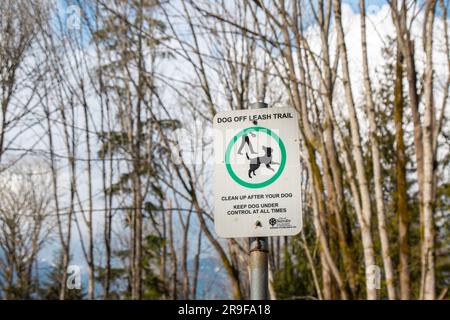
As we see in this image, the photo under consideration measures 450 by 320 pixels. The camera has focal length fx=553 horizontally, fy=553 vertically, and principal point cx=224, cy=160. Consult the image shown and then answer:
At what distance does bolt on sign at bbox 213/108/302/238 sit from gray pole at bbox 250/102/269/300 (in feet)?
0.11

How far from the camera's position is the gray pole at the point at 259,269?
57.2 inches

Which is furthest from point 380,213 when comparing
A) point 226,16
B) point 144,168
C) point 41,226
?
point 41,226

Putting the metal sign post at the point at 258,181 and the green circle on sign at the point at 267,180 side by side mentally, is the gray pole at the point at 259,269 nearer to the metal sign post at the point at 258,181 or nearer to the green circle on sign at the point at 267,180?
the metal sign post at the point at 258,181

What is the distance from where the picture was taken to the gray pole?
145cm

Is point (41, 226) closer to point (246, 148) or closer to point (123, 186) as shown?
point (123, 186)

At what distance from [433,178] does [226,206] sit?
336cm

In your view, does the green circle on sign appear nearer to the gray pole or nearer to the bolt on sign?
the bolt on sign

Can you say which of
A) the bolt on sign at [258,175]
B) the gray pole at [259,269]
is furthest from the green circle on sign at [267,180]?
the gray pole at [259,269]

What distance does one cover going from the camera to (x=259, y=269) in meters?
1.48

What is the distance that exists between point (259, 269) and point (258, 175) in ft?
0.82

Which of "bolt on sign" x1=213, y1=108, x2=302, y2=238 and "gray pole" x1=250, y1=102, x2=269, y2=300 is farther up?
"bolt on sign" x1=213, y1=108, x2=302, y2=238

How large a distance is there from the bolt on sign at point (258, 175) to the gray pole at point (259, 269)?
34 mm

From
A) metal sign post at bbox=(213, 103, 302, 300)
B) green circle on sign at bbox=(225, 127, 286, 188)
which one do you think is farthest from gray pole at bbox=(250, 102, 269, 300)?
green circle on sign at bbox=(225, 127, 286, 188)

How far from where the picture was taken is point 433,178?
174 inches
